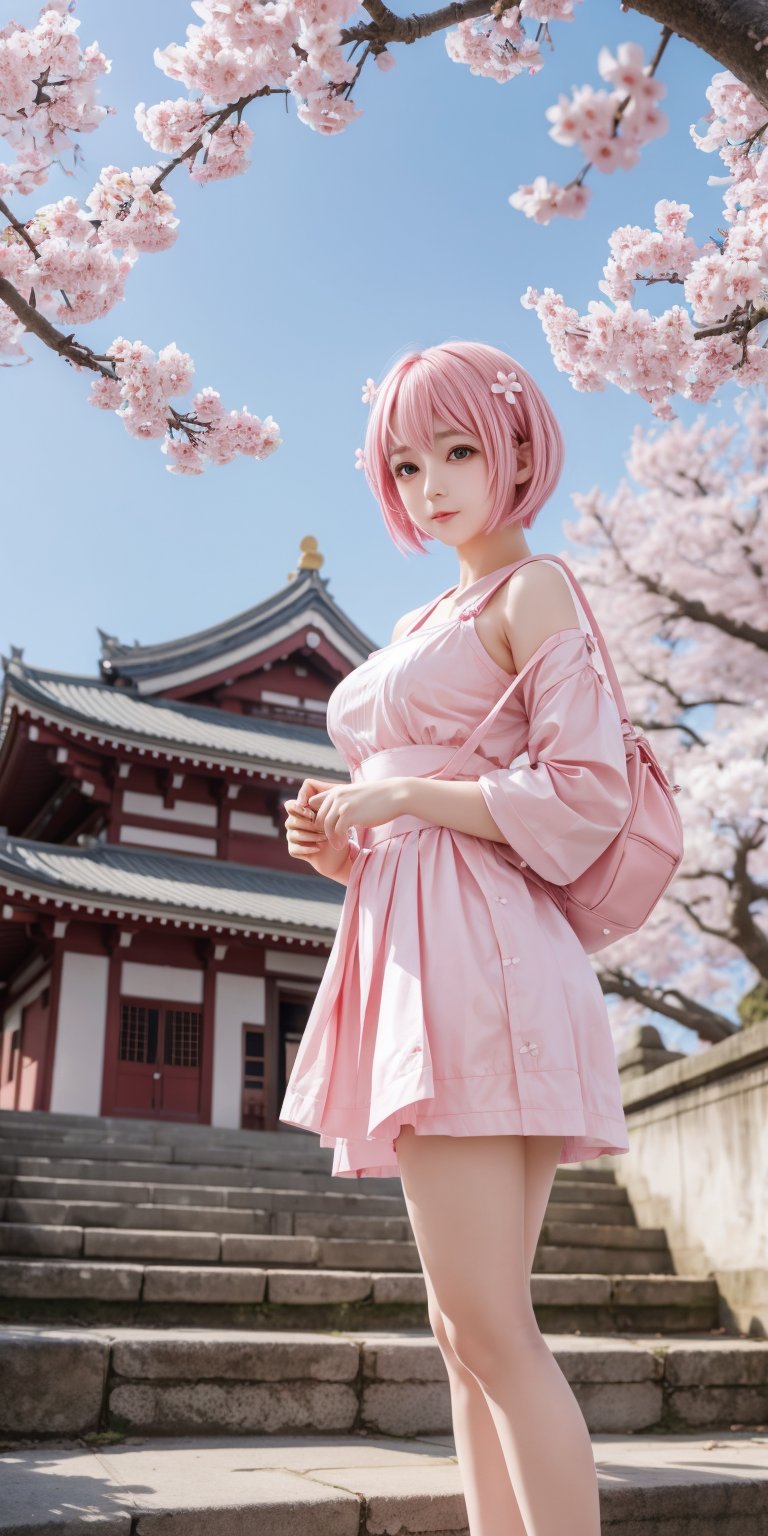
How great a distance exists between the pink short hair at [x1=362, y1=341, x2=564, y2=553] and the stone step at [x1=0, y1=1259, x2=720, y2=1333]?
3.33 meters

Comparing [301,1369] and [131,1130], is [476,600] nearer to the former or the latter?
[301,1369]

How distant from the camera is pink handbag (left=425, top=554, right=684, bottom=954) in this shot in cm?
189

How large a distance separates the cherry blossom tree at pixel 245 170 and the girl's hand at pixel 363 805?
2.97 ft

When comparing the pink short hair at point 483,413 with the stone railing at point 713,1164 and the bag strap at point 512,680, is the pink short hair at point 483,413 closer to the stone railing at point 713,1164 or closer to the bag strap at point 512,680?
the bag strap at point 512,680

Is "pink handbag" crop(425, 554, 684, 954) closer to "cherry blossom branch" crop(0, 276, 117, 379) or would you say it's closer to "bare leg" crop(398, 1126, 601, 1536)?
"bare leg" crop(398, 1126, 601, 1536)

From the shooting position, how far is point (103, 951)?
48.5ft

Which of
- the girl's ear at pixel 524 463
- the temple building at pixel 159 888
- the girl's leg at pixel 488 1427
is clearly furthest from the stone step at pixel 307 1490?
the temple building at pixel 159 888

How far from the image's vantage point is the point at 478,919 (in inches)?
72.6

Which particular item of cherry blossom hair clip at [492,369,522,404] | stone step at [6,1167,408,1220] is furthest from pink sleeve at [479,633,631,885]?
stone step at [6,1167,408,1220]

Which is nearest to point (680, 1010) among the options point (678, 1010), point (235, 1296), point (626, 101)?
point (678, 1010)

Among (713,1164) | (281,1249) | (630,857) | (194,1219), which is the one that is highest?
(630,857)

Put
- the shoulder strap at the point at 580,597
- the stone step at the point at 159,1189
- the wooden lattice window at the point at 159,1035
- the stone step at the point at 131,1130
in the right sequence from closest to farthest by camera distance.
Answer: the shoulder strap at the point at 580,597, the stone step at the point at 159,1189, the stone step at the point at 131,1130, the wooden lattice window at the point at 159,1035

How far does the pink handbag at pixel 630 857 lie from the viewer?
74.6 inches

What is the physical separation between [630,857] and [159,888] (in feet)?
43.3
